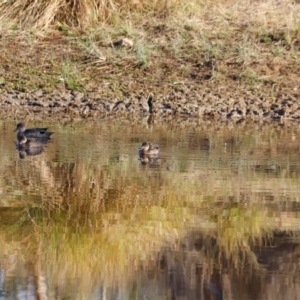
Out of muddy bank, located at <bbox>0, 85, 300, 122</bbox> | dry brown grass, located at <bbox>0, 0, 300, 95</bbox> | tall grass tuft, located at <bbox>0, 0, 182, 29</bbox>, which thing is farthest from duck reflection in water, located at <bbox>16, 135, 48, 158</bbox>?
tall grass tuft, located at <bbox>0, 0, 182, 29</bbox>

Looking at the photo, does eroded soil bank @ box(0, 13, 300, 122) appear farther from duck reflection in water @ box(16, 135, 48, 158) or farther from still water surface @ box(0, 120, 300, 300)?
duck reflection in water @ box(16, 135, 48, 158)

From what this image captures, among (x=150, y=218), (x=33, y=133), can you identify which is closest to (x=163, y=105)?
(x=33, y=133)

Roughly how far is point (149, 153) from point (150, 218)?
2.88m

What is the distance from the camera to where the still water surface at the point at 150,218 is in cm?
650

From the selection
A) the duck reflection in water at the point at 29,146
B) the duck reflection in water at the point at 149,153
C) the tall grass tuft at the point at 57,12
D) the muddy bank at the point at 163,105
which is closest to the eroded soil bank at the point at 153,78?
the muddy bank at the point at 163,105

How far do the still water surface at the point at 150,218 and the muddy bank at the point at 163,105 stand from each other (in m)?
2.24

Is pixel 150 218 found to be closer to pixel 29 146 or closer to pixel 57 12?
pixel 29 146

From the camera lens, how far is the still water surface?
21.3 feet

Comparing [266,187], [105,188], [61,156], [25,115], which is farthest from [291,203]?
[25,115]

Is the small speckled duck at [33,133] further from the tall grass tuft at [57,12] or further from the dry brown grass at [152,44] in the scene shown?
the tall grass tuft at [57,12]

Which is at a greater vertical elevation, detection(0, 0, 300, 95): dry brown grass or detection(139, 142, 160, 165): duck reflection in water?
detection(0, 0, 300, 95): dry brown grass

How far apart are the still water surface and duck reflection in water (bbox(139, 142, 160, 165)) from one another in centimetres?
8

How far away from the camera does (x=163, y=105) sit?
50.8 ft

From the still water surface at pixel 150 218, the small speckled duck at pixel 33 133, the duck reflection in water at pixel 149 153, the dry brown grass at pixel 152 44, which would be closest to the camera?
the still water surface at pixel 150 218
